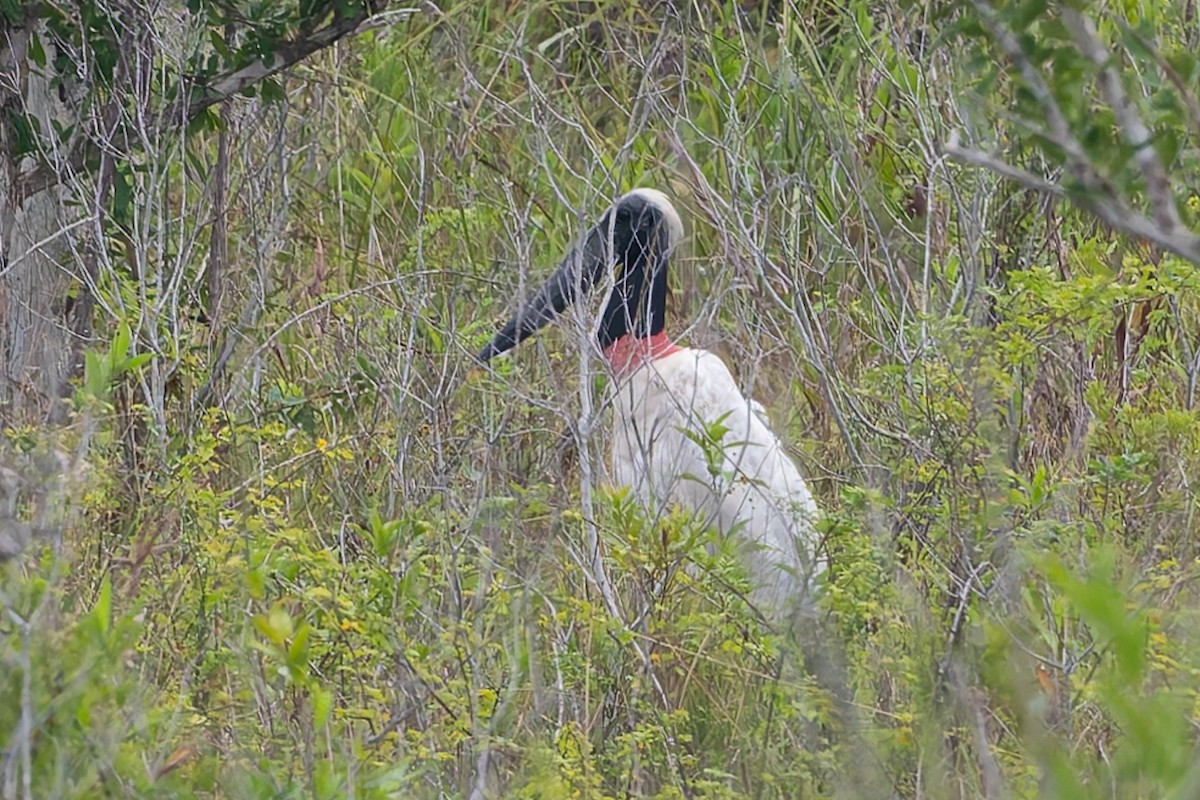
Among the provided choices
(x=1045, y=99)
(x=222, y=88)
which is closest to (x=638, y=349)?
(x=222, y=88)

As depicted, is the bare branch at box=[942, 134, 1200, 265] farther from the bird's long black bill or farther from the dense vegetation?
the bird's long black bill

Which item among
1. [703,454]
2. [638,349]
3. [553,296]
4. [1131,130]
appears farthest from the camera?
[553,296]

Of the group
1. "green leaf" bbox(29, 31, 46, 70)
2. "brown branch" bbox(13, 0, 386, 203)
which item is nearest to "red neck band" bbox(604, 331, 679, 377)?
"brown branch" bbox(13, 0, 386, 203)

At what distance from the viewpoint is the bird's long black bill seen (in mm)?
3707

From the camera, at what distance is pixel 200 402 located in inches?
141

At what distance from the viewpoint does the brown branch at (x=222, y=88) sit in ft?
11.6

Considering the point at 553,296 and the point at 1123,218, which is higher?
the point at 553,296

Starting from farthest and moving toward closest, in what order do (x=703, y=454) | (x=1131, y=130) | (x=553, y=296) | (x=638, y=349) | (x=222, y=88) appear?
(x=553, y=296) → (x=638, y=349) → (x=222, y=88) → (x=703, y=454) → (x=1131, y=130)

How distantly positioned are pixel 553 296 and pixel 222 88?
3.12ft

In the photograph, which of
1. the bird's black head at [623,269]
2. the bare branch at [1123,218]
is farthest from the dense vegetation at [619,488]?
the bird's black head at [623,269]

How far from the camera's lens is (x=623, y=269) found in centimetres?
428

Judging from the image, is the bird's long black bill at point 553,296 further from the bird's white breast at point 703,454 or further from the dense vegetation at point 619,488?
the bird's white breast at point 703,454

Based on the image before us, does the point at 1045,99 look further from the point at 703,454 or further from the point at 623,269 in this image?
the point at 623,269

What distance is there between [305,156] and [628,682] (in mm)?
2788
